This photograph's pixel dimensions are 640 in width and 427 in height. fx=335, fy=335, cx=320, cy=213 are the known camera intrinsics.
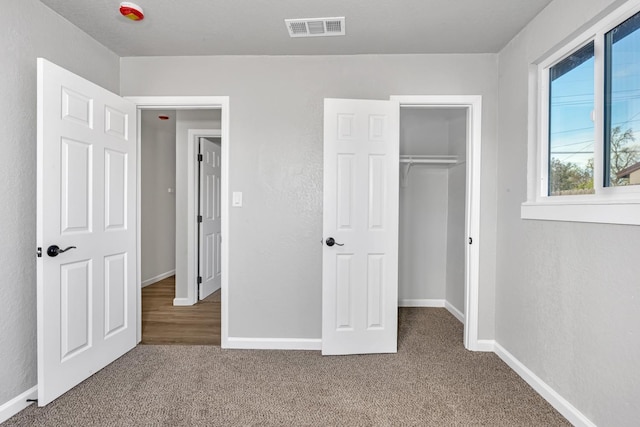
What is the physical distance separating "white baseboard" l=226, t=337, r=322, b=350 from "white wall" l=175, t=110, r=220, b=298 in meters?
1.58

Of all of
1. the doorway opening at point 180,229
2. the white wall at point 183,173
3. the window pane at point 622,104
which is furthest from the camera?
the white wall at point 183,173

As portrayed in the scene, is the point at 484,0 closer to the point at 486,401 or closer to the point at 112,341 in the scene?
the point at 486,401

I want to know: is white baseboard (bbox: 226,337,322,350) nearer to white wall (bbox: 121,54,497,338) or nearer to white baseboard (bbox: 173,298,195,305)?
white wall (bbox: 121,54,497,338)

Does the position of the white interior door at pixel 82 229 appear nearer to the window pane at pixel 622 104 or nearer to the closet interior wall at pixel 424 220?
the closet interior wall at pixel 424 220

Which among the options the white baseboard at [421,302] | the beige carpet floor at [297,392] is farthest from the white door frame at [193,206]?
the white baseboard at [421,302]

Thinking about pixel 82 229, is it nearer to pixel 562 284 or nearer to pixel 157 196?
pixel 562 284

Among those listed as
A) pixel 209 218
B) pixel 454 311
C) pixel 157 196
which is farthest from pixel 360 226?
pixel 157 196

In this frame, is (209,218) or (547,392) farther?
(209,218)

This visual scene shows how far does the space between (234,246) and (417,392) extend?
5.59ft

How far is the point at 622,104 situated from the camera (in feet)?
5.41

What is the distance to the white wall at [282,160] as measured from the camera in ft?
8.96

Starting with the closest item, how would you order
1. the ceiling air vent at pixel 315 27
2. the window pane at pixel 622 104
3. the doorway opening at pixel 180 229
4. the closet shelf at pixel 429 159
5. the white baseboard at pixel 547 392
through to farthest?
the window pane at pixel 622 104 < the white baseboard at pixel 547 392 < the ceiling air vent at pixel 315 27 < the doorway opening at pixel 180 229 < the closet shelf at pixel 429 159

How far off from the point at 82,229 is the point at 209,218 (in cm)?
216

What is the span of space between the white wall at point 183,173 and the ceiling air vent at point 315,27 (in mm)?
1815
